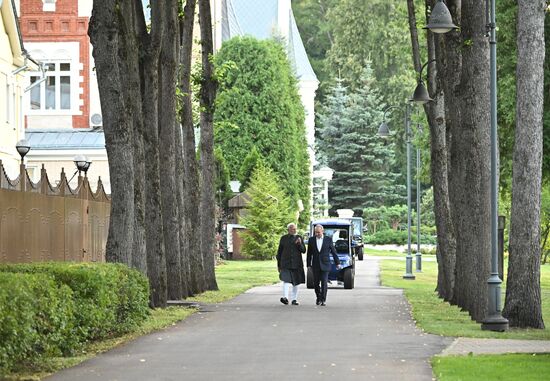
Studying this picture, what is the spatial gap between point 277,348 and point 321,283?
1269 centimetres

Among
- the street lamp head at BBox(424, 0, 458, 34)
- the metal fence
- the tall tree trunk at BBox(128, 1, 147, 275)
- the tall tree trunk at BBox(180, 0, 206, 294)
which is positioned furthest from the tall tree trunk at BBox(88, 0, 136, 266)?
the tall tree trunk at BBox(180, 0, 206, 294)

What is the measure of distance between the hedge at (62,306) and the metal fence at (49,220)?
14.3 feet

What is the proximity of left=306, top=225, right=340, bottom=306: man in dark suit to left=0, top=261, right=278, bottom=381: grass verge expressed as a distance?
223 centimetres

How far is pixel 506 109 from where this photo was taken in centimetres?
4069

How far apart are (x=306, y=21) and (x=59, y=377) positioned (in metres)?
107

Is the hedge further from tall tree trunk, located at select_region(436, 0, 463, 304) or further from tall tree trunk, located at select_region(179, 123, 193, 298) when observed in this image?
tall tree trunk, located at select_region(179, 123, 193, 298)

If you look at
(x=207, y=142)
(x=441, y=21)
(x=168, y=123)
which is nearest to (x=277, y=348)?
(x=441, y=21)

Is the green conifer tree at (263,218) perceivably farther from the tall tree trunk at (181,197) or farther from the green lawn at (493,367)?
the green lawn at (493,367)

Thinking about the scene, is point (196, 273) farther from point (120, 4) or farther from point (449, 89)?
point (120, 4)

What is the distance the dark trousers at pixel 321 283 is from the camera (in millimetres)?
31297

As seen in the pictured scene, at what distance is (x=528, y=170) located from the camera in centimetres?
2330

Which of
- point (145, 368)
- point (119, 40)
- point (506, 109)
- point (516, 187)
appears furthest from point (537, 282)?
point (506, 109)

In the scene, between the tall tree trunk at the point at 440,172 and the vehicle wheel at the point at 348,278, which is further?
the vehicle wheel at the point at 348,278

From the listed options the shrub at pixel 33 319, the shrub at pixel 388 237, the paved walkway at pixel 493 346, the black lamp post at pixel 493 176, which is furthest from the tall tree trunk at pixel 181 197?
the shrub at pixel 388 237
